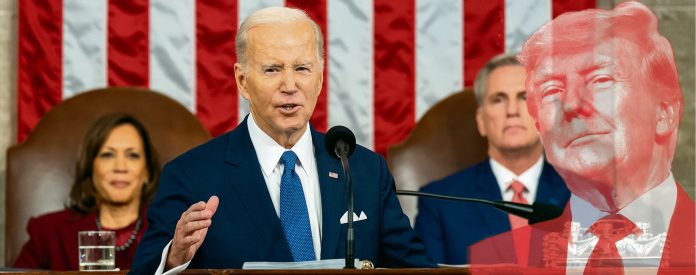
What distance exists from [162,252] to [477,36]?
→ 2.83 m

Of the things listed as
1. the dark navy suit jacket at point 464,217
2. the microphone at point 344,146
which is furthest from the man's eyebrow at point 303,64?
the dark navy suit jacket at point 464,217

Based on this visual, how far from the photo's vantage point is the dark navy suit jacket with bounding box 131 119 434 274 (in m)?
2.71

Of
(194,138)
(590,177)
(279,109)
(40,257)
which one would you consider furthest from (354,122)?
(590,177)

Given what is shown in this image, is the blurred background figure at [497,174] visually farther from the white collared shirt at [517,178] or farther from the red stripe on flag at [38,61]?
the red stripe on flag at [38,61]

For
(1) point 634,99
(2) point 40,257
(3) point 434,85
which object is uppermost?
(3) point 434,85

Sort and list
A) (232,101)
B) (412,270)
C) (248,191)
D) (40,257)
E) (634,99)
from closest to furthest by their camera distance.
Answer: (412,270) → (634,99) → (248,191) → (40,257) → (232,101)

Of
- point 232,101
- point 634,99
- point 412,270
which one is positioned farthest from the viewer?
point 232,101

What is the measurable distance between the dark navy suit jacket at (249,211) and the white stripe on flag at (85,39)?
224cm

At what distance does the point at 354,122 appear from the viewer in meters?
5.10

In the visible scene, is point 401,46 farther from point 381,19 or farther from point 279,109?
point 279,109

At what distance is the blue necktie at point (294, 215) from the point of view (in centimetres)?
274

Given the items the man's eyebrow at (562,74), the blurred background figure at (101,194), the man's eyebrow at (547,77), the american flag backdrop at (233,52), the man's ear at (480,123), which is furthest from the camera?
the american flag backdrop at (233,52)

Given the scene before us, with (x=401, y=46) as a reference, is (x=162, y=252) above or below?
below

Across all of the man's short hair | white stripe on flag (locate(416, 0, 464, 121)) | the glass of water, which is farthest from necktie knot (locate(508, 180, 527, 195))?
the man's short hair
